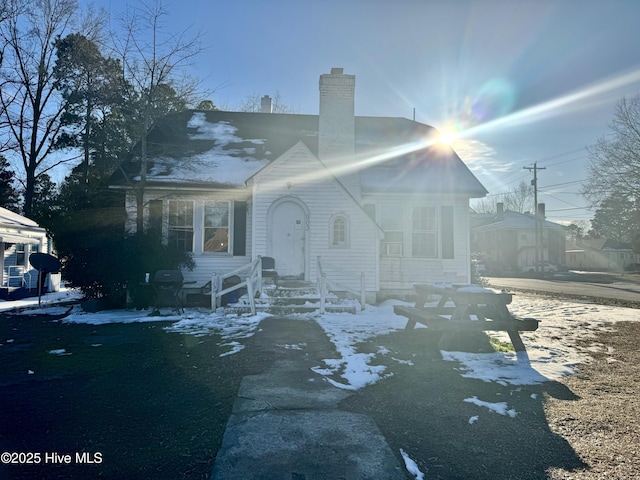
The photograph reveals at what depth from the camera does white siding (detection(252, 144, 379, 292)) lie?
482 inches

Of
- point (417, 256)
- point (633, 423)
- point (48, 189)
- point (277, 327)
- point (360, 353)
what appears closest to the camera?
point (633, 423)

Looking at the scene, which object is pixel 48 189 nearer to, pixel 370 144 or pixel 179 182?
pixel 179 182

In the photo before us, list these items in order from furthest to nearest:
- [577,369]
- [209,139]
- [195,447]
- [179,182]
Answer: [209,139], [179,182], [577,369], [195,447]

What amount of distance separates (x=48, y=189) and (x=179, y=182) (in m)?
17.3

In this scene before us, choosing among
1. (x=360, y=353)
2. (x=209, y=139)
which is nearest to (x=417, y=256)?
(x=360, y=353)

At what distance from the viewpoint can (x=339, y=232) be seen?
12.7m

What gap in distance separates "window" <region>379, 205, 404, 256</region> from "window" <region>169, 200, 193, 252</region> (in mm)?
6682

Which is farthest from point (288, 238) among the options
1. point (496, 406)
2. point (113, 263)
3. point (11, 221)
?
point (11, 221)

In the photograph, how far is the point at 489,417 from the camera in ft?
12.8

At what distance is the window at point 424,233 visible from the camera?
14.0m

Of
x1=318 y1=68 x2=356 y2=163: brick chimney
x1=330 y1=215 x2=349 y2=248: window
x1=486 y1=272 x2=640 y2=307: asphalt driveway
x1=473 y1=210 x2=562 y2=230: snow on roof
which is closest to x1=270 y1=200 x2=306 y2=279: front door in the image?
x1=330 y1=215 x2=349 y2=248: window

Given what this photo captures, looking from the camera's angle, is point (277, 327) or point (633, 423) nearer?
point (633, 423)

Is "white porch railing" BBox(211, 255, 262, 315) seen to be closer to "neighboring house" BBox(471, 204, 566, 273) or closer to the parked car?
the parked car

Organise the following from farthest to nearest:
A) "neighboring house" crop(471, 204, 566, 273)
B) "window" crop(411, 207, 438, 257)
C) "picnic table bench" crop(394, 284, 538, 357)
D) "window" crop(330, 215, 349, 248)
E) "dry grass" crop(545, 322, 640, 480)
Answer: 1. "neighboring house" crop(471, 204, 566, 273)
2. "window" crop(411, 207, 438, 257)
3. "window" crop(330, 215, 349, 248)
4. "picnic table bench" crop(394, 284, 538, 357)
5. "dry grass" crop(545, 322, 640, 480)
